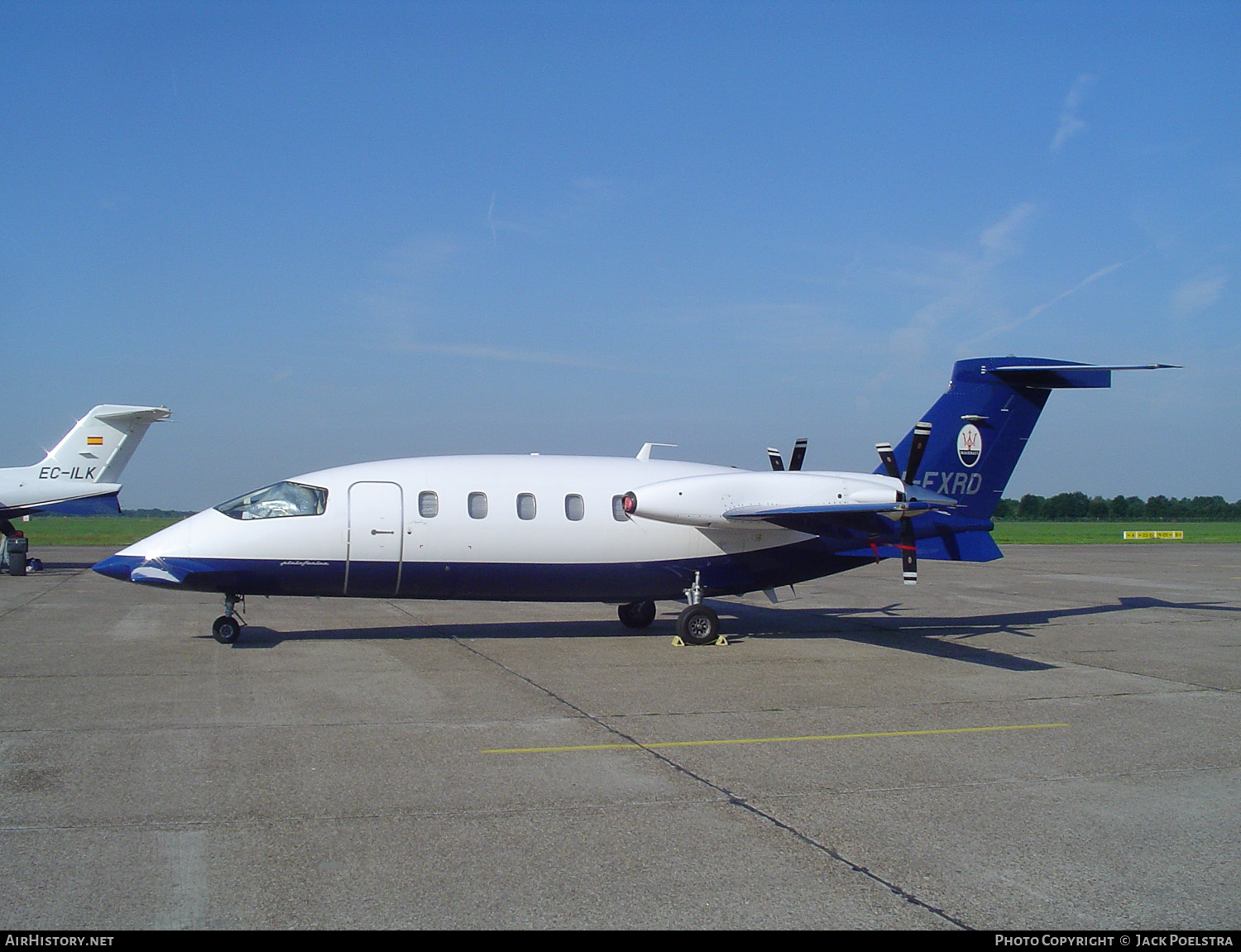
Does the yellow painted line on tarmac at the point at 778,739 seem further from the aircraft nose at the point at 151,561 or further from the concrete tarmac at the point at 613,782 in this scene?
the aircraft nose at the point at 151,561

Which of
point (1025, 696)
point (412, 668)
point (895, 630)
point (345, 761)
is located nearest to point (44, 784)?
point (345, 761)

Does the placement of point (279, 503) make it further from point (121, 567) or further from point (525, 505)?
point (525, 505)

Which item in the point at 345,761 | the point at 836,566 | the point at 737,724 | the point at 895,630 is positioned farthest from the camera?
the point at 895,630

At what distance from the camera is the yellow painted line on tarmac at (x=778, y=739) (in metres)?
8.67

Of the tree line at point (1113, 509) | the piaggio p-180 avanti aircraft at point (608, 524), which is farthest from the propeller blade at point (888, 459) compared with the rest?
the tree line at point (1113, 509)

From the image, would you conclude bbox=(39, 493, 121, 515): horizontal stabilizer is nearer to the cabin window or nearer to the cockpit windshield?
the cockpit windshield

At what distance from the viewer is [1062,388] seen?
1703 cm

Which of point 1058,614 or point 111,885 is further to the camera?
point 1058,614

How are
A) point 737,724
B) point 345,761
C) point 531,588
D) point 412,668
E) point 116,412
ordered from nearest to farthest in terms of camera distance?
1. point 345,761
2. point 737,724
3. point 412,668
4. point 531,588
5. point 116,412

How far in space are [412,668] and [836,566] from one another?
7.47 meters

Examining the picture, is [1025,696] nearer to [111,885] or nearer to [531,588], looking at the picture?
[531,588]

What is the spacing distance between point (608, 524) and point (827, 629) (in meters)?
5.05

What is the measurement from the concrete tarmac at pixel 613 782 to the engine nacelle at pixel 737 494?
2143 millimetres

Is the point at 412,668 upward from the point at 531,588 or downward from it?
downward
